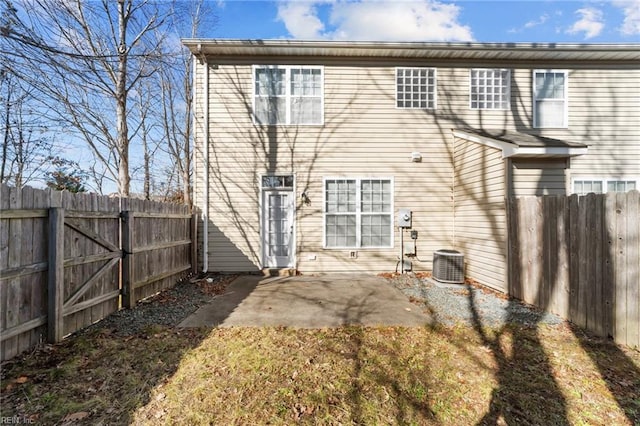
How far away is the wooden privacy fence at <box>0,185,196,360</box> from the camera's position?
9.08 feet

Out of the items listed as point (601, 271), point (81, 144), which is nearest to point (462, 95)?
point (601, 271)

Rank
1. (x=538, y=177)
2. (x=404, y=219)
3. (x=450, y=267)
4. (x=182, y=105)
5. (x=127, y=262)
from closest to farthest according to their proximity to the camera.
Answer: (x=127, y=262) → (x=538, y=177) → (x=450, y=267) → (x=404, y=219) → (x=182, y=105)

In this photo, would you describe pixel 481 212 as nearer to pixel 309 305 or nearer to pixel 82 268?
pixel 309 305

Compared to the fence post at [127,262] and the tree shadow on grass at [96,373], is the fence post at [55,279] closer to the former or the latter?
the tree shadow on grass at [96,373]

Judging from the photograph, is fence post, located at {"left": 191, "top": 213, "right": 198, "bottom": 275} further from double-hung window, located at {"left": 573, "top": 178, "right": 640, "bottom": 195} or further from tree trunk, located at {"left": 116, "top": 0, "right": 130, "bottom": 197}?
double-hung window, located at {"left": 573, "top": 178, "right": 640, "bottom": 195}

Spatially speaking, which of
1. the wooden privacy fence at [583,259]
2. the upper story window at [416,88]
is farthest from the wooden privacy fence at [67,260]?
the wooden privacy fence at [583,259]

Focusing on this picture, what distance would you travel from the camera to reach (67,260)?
333cm

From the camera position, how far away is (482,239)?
19.3 ft

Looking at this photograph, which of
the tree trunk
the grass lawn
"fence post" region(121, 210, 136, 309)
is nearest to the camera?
the grass lawn

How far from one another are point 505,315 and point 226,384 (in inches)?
163

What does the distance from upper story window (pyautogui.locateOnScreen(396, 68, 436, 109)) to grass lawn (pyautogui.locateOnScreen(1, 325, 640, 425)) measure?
5816mm

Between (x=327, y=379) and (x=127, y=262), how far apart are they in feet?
12.3

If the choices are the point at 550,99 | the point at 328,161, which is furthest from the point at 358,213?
the point at 550,99

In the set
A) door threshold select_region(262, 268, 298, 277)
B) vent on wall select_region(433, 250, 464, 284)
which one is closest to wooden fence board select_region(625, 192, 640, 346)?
vent on wall select_region(433, 250, 464, 284)
